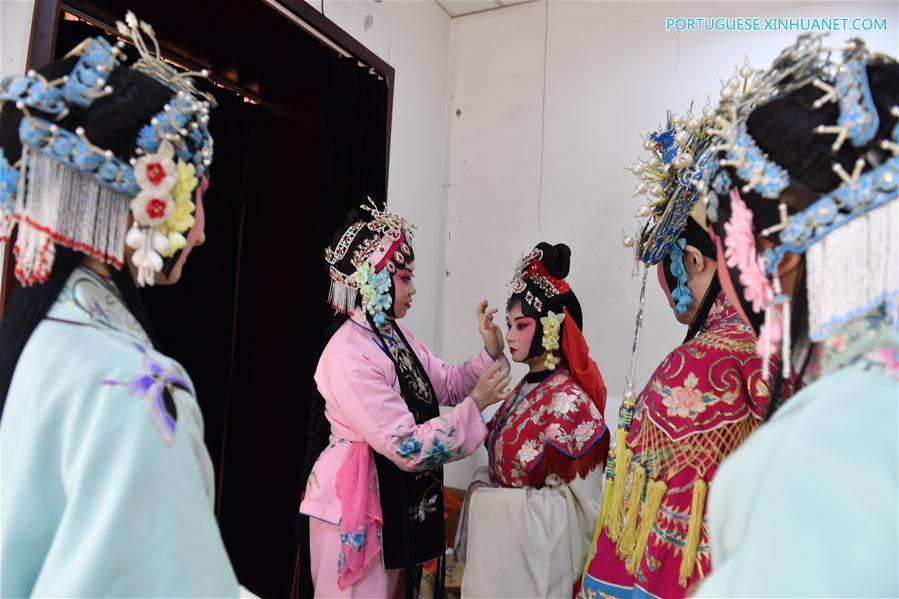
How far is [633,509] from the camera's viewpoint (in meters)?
1.51

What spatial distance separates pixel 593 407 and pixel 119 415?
1.55m

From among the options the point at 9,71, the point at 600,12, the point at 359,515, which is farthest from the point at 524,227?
the point at 9,71

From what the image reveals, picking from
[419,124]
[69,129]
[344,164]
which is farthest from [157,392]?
[419,124]

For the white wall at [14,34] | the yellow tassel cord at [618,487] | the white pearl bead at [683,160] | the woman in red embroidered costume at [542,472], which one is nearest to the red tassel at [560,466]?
the woman in red embroidered costume at [542,472]

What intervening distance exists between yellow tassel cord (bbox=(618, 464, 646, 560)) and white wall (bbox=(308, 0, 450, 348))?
176 cm

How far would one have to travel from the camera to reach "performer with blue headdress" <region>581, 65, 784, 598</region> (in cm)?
142

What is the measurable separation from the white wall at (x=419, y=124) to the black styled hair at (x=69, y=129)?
6.20 feet

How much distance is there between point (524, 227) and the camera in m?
3.27

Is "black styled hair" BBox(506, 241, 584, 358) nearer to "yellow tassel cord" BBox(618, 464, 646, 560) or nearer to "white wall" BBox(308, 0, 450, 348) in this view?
"yellow tassel cord" BBox(618, 464, 646, 560)

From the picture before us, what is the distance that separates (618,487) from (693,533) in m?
0.22

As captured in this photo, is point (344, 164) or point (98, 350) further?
point (344, 164)

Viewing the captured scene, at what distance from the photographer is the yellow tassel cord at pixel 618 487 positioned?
1.56 meters

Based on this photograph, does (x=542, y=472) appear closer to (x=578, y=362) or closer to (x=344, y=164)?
(x=578, y=362)

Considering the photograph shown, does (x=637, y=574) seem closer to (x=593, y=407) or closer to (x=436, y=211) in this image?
(x=593, y=407)
